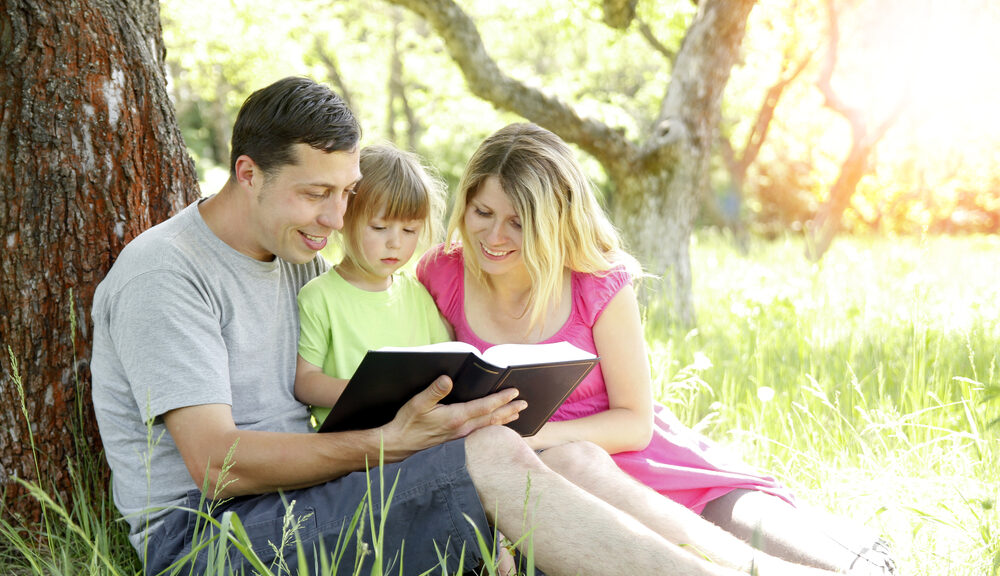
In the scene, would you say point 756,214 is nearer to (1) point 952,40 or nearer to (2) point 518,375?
(1) point 952,40

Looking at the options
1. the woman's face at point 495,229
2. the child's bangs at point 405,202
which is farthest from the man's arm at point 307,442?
the child's bangs at point 405,202

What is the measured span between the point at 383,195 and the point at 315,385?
62 centimetres

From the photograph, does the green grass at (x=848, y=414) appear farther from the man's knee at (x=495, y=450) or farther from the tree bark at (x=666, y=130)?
the tree bark at (x=666, y=130)

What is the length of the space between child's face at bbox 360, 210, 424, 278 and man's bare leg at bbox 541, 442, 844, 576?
76cm

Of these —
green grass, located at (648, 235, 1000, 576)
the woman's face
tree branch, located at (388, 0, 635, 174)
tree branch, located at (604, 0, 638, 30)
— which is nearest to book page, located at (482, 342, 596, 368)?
the woman's face

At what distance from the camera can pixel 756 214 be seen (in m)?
17.8

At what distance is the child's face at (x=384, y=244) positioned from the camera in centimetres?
269

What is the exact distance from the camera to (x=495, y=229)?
8.95 ft

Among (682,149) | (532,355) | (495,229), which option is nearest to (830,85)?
(682,149)

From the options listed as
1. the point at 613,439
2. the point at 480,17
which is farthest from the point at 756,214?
the point at 613,439

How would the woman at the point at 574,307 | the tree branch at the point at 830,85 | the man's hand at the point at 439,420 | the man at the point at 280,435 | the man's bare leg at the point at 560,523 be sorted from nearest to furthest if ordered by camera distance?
1. the man's bare leg at the point at 560,523
2. the man at the point at 280,435
3. the man's hand at the point at 439,420
4. the woman at the point at 574,307
5. the tree branch at the point at 830,85

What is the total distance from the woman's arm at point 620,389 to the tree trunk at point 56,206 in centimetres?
147

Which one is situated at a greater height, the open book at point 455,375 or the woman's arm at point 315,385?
the open book at point 455,375

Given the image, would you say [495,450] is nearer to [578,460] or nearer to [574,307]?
[578,460]
